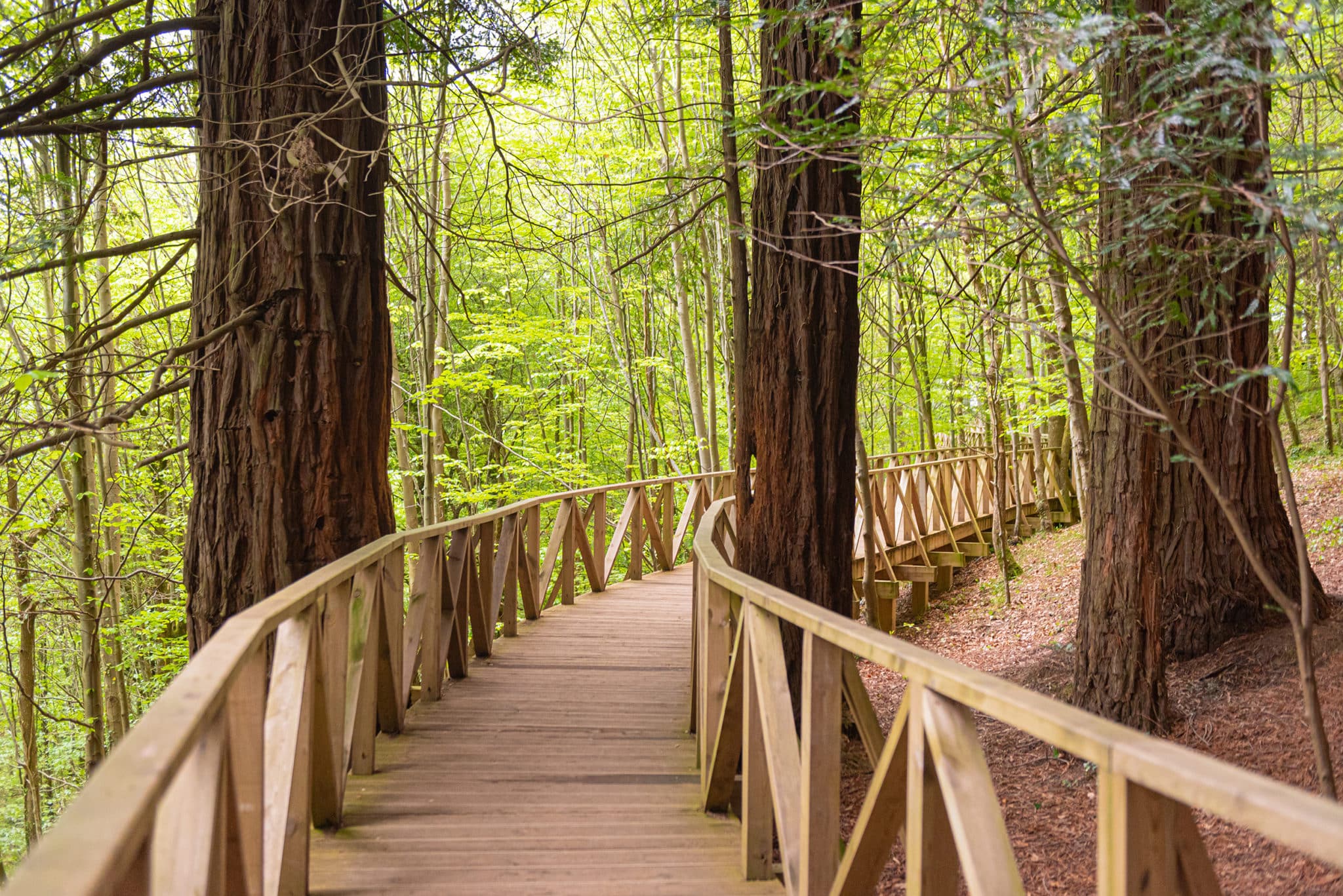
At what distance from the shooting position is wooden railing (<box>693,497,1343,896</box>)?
1111mm

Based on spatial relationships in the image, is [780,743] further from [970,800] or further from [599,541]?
[599,541]

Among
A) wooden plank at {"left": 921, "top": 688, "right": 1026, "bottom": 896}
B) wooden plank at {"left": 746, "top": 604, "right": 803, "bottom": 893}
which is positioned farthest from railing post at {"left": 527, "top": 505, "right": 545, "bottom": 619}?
wooden plank at {"left": 921, "top": 688, "right": 1026, "bottom": 896}

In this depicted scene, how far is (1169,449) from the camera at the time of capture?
516cm

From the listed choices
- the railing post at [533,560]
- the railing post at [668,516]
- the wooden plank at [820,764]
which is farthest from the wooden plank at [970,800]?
the railing post at [668,516]

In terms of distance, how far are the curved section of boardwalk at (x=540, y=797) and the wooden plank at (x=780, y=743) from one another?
1.44ft

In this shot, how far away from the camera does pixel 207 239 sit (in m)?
4.08

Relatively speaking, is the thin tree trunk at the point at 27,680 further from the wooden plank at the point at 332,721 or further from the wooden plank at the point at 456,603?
the wooden plank at the point at 332,721

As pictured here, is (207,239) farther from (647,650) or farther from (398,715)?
(647,650)

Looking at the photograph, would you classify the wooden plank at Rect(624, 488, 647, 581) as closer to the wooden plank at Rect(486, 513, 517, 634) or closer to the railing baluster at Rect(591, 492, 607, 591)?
the railing baluster at Rect(591, 492, 607, 591)

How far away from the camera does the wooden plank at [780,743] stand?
2.52 metres

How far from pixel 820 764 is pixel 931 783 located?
0.65m

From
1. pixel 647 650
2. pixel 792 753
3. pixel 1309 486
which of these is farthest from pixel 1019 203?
pixel 1309 486

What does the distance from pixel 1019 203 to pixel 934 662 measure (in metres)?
1.93

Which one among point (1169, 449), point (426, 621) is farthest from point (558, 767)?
point (1169, 449)
